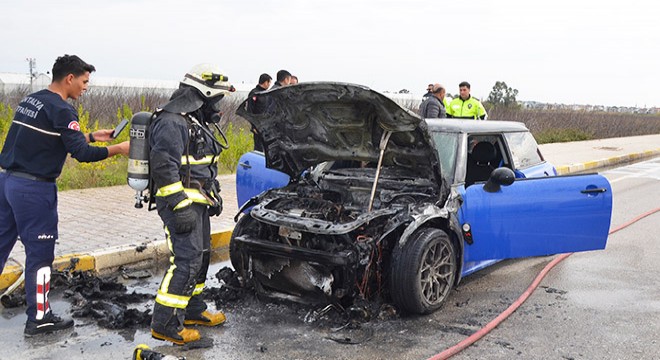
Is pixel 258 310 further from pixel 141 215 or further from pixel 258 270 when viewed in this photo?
pixel 141 215

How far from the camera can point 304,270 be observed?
194 inches

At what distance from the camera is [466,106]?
36.6 feet

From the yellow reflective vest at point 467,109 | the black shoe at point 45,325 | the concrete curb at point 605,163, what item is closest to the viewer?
the black shoe at point 45,325

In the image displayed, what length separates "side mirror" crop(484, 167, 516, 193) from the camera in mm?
5340

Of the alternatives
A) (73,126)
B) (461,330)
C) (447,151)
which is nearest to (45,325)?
(73,126)

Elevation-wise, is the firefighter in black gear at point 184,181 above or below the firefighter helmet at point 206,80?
below

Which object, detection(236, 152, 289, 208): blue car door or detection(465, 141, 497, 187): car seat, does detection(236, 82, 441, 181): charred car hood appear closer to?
detection(236, 152, 289, 208): blue car door

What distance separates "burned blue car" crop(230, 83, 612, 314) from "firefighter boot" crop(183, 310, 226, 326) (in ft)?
1.58

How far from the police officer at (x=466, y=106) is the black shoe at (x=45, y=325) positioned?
7.90 m

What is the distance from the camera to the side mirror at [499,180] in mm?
5340

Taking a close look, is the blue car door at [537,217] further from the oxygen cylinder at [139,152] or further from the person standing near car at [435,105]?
the person standing near car at [435,105]

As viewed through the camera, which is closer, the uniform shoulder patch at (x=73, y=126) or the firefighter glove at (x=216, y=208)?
the uniform shoulder patch at (x=73, y=126)

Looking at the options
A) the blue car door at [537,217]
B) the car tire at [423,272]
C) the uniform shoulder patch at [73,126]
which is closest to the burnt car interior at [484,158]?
the blue car door at [537,217]

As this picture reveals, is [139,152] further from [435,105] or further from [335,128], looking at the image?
[435,105]
